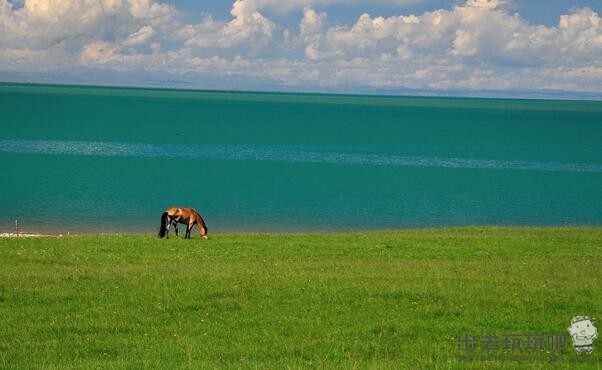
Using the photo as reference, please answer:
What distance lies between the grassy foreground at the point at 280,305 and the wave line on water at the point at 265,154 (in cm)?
7297

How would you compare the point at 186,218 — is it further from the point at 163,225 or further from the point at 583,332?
the point at 583,332

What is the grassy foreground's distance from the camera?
14195mm

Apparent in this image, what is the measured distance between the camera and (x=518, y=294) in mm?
19375

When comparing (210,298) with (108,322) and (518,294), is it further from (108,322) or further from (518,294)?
(518,294)

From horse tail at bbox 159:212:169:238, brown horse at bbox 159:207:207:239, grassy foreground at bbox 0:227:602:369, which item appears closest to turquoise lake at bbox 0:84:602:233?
brown horse at bbox 159:207:207:239

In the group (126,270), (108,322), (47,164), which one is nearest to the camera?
(108,322)

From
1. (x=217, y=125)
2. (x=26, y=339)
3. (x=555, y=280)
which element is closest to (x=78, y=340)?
(x=26, y=339)

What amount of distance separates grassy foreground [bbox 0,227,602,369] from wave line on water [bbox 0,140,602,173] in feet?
239

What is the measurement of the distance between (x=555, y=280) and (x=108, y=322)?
1202 centimetres

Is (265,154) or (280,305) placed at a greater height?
(280,305)

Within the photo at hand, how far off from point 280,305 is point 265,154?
90.2 m

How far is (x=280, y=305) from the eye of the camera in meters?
18.2

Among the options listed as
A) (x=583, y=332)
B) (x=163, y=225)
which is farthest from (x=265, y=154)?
(x=583, y=332)

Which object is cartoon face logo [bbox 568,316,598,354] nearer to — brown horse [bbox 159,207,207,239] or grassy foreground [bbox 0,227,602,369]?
grassy foreground [bbox 0,227,602,369]
